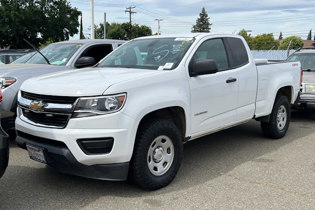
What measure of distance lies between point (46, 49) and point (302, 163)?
537 cm

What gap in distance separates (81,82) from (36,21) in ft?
121

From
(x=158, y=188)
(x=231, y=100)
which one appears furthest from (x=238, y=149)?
(x=158, y=188)

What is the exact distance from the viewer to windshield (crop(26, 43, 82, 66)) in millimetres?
6466

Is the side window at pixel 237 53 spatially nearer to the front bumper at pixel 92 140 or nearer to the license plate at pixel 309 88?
the front bumper at pixel 92 140

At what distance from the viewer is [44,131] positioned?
346 centimetres

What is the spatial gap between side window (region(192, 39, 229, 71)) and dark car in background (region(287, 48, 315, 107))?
139 inches

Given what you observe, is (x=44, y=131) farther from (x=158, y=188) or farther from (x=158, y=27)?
(x=158, y=27)

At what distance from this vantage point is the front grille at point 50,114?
11.1 ft

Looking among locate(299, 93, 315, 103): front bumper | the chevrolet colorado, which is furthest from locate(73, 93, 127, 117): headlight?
locate(299, 93, 315, 103): front bumper

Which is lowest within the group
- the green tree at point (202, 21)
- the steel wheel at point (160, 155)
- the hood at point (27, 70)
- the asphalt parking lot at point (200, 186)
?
the asphalt parking lot at point (200, 186)

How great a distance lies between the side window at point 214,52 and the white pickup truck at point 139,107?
0.01m

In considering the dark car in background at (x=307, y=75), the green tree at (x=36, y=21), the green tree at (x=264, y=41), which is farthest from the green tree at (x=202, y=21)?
the dark car in background at (x=307, y=75)

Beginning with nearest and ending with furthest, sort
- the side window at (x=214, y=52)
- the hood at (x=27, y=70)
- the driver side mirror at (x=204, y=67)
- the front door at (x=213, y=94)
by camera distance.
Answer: the driver side mirror at (x=204, y=67)
the front door at (x=213, y=94)
the side window at (x=214, y=52)
the hood at (x=27, y=70)

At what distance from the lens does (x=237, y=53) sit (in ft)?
17.0
